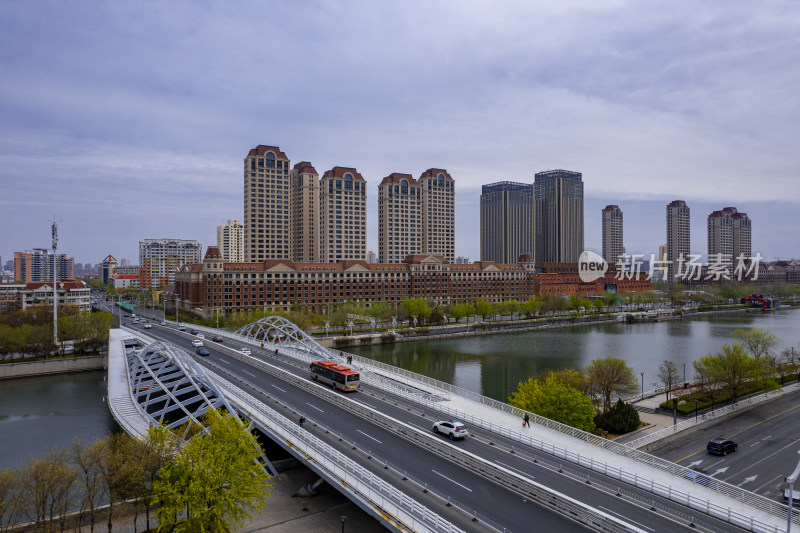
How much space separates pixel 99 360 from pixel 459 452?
2089 inches

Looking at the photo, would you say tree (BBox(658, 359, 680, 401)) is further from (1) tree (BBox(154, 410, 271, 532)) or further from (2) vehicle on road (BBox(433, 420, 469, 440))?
(1) tree (BBox(154, 410, 271, 532))

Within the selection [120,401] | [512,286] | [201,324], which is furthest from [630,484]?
[512,286]

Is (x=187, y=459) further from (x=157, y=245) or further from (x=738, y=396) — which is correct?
(x=157, y=245)

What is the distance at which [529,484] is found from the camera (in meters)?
17.3

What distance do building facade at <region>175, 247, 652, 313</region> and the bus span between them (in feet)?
186

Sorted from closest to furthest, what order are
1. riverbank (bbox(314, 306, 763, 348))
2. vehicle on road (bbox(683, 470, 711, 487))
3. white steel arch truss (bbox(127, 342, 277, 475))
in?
vehicle on road (bbox(683, 470, 711, 487))
white steel arch truss (bbox(127, 342, 277, 475))
riverbank (bbox(314, 306, 763, 348))

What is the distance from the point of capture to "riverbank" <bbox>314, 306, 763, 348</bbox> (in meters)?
73.4

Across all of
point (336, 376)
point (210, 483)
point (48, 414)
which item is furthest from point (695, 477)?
point (48, 414)

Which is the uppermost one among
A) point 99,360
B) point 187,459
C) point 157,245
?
point 157,245

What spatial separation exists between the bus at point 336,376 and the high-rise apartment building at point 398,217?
10064cm

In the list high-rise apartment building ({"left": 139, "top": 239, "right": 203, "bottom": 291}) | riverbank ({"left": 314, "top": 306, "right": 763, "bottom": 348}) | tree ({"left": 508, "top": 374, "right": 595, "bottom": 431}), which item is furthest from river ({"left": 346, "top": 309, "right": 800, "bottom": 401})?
high-rise apartment building ({"left": 139, "top": 239, "right": 203, "bottom": 291})

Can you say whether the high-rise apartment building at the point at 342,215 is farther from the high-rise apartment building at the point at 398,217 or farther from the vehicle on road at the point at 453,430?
the vehicle on road at the point at 453,430

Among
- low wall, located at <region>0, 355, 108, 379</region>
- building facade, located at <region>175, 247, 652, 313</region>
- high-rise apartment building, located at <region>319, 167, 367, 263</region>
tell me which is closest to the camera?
low wall, located at <region>0, 355, 108, 379</region>

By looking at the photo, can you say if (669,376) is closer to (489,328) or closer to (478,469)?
(478,469)
